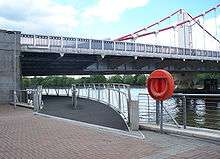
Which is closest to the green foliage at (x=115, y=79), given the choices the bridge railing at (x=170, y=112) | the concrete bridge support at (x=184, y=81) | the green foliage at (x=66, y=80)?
the green foliage at (x=66, y=80)

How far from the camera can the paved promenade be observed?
6559 mm

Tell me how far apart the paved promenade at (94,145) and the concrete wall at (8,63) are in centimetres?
1416

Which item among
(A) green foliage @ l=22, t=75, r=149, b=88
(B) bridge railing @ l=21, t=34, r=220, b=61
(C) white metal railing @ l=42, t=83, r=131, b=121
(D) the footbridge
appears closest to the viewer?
(C) white metal railing @ l=42, t=83, r=131, b=121

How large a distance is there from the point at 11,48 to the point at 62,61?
940 cm

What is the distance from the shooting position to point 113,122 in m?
10.8

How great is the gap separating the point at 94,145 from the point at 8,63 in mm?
17991

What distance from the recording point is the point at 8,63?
24031mm

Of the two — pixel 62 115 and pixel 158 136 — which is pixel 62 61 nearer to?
pixel 62 115

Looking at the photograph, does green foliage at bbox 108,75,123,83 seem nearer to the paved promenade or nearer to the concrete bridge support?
the concrete bridge support

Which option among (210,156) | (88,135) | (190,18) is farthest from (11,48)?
(190,18)

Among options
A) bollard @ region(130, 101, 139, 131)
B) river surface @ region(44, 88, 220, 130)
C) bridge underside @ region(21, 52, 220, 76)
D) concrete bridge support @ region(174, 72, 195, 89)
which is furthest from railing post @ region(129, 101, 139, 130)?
concrete bridge support @ region(174, 72, 195, 89)

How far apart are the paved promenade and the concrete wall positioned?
14.2m

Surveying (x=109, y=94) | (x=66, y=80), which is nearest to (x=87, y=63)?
(x=109, y=94)

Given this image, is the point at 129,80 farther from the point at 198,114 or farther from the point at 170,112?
the point at 170,112
